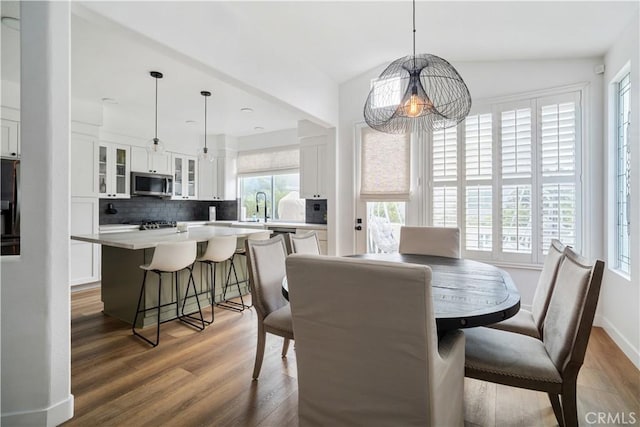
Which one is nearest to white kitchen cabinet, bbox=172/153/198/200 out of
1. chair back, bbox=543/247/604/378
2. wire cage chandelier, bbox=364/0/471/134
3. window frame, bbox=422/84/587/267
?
wire cage chandelier, bbox=364/0/471/134

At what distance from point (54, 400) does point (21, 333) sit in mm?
400

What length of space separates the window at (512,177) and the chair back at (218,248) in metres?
2.31

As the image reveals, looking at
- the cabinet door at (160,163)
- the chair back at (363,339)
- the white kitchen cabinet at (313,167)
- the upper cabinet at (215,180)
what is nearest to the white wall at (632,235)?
the chair back at (363,339)

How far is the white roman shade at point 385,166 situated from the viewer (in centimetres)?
379

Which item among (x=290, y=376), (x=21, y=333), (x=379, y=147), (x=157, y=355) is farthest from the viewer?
(x=379, y=147)

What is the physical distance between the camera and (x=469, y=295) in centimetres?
155

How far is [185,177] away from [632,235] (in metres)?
6.11

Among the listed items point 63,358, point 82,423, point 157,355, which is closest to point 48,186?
point 63,358

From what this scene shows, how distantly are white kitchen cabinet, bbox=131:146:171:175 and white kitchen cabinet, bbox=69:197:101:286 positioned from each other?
102 cm

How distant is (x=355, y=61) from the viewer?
3654mm

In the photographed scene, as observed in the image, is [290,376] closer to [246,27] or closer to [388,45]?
[246,27]

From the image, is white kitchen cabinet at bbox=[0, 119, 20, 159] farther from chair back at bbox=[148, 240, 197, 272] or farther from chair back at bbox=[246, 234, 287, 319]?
chair back at bbox=[246, 234, 287, 319]

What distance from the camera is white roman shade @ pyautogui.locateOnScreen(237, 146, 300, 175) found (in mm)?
5656

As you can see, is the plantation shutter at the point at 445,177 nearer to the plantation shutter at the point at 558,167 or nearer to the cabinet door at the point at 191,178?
the plantation shutter at the point at 558,167
